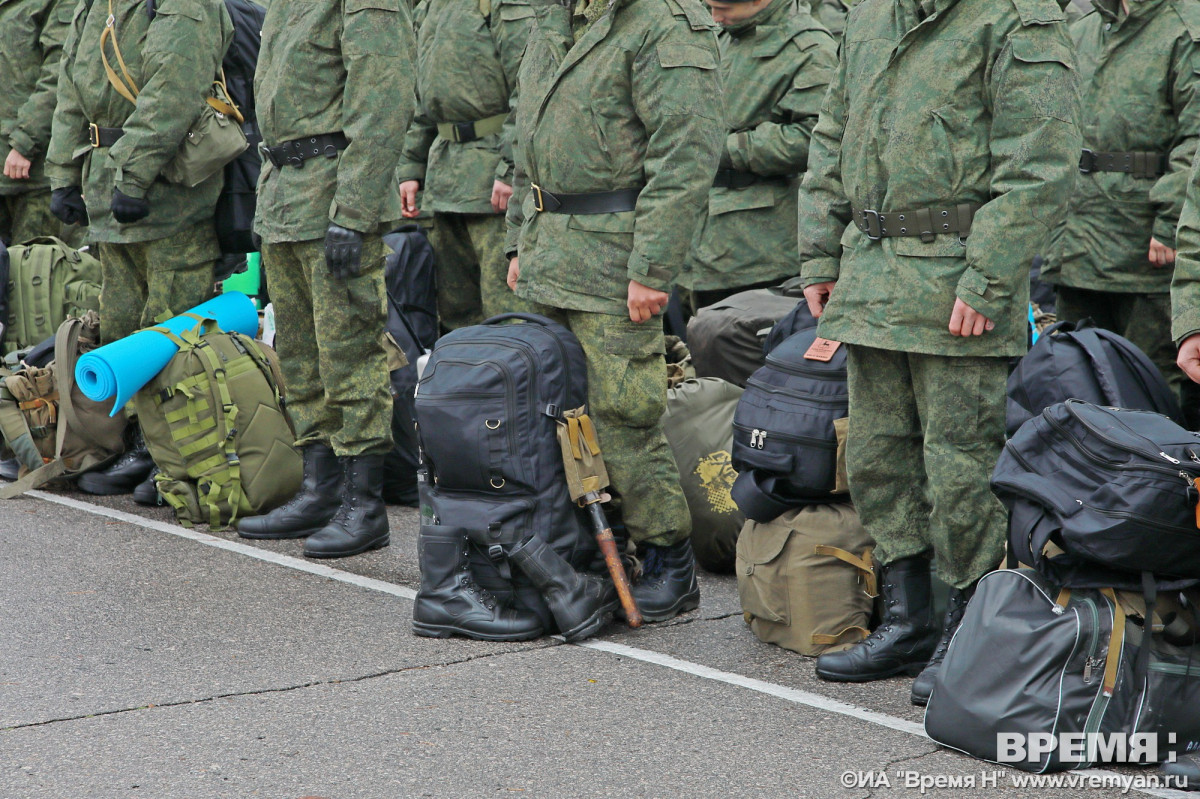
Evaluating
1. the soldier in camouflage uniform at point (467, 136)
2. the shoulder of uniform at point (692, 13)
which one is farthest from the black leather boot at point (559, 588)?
the soldier in camouflage uniform at point (467, 136)

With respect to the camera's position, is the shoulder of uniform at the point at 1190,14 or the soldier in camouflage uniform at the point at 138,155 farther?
the soldier in camouflage uniform at the point at 138,155

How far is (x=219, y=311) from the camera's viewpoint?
5895 millimetres

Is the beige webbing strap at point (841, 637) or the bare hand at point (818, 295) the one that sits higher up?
the bare hand at point (818, 295)

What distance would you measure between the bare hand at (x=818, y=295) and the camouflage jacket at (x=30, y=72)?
4.73 meters

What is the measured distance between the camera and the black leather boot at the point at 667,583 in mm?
4395

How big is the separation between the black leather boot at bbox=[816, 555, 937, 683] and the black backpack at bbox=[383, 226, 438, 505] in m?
2.43

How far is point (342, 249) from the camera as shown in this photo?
497 cm

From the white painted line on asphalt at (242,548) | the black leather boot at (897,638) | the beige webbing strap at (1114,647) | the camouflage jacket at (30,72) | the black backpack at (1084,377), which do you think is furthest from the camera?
the camouflage jacket at (30,72)

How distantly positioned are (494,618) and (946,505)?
138 cm

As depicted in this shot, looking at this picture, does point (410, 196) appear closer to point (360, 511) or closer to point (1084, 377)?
point (360, 511)

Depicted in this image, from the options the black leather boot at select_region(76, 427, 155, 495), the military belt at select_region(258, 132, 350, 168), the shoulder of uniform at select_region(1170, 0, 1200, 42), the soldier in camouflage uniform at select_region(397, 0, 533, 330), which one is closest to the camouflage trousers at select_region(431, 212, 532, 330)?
the soldier in camouflage uniform at select_region(397, 0, 533, 330)

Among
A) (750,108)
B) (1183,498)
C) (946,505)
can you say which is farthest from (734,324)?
(1183,498)

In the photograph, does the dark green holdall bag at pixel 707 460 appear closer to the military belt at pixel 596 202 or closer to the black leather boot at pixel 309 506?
the military belt at pixel 596 202

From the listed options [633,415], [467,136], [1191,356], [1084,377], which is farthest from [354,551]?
[1191,356]
